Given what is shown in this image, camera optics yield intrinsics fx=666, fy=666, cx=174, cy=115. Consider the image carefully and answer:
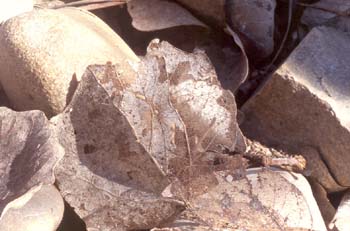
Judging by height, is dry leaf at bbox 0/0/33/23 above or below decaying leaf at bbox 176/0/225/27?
above

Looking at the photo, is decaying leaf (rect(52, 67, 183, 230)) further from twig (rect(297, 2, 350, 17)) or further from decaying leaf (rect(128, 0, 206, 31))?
twig (rect(297, 2, 350, 17))

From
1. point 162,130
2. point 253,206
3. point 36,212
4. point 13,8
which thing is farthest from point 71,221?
point 13,8

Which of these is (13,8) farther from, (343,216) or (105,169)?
(343,216)

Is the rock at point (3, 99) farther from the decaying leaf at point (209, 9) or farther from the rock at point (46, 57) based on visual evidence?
the decaying leaf at point (209, 9)

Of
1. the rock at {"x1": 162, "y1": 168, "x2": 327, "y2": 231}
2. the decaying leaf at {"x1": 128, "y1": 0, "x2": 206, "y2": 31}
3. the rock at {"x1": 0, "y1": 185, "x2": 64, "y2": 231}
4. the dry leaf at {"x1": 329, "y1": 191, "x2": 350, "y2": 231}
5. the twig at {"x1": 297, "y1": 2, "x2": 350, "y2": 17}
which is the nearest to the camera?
the rock at {"x1": 0, "y1": 185, "x2": 64, "y2": 231}

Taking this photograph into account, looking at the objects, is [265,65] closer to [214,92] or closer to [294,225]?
[214,92]

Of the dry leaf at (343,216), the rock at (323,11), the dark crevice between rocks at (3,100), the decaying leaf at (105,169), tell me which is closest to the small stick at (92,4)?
A: the dark crevice between rocks at (3,100)

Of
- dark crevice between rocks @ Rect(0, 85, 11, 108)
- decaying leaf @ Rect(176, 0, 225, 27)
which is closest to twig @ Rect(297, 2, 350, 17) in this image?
decaying leaf @ Rect(176, 0, 225, 27)
